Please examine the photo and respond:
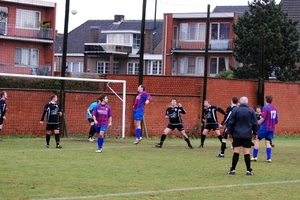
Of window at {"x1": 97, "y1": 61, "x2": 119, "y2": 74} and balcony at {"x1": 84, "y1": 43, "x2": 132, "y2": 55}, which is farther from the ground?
balcony at {"x1": 84, "y1": 43, "x2": 132, "y2": 55}

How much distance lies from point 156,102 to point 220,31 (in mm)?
35016

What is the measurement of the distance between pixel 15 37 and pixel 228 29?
20.0 m

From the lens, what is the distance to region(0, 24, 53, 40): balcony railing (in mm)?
59062

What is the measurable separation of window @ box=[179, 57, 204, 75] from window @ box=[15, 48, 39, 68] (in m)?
14.7

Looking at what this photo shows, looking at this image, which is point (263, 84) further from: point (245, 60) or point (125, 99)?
point (245, 60)

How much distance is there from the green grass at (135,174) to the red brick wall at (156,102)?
4583 millimetres

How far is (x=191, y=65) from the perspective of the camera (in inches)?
2707

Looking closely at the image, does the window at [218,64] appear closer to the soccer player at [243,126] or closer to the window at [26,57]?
the window at [26,57]

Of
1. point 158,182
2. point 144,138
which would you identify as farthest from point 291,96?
point 158,182

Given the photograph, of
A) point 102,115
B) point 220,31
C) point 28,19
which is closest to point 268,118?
point 102,115

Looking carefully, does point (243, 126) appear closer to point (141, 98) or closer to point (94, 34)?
point (141, 98)

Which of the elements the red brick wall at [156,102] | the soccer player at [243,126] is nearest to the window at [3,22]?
the red brick wall at [156,102]

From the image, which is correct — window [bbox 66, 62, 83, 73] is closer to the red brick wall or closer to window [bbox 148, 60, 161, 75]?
window [bbox 148, 60, 161, 75]

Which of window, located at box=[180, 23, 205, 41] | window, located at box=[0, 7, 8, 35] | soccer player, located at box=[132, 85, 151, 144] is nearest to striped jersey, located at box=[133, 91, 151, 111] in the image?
soccer player, located at box=[132, 85, 151, 144]
